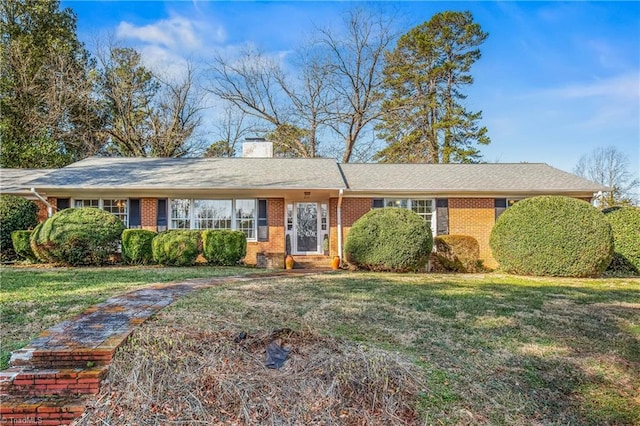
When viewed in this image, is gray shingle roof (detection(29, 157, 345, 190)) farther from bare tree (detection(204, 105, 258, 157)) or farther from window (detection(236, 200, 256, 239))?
bare tree (detection(204, 105, 258, 157))

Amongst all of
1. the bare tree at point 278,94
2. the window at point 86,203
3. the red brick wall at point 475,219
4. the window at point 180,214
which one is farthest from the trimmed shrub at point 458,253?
the bare tree at point 278,94

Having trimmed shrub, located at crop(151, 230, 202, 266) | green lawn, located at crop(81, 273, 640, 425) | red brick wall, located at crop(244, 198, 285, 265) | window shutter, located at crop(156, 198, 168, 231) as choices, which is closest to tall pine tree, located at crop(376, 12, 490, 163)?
red brick wall, located at crop(244, 198, 285, 265)

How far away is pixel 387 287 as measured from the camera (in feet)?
24.5

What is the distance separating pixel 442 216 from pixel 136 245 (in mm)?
9576

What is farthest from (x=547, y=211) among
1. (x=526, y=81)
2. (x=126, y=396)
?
(x=126, y=396)

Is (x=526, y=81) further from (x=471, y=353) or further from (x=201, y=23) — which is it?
(x=471, y=353)

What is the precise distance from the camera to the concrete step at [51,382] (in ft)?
10.3

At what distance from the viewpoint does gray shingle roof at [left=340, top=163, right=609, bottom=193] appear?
1300cm

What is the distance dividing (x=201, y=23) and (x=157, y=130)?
43.8ft

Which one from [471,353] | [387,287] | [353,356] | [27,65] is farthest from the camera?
[27,65]

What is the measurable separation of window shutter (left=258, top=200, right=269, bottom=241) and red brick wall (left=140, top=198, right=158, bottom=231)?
3.33 meters

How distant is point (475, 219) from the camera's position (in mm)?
→ 13320

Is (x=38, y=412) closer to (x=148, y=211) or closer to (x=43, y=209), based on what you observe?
(x=148, y=211)

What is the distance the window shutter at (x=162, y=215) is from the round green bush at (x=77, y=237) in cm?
181
